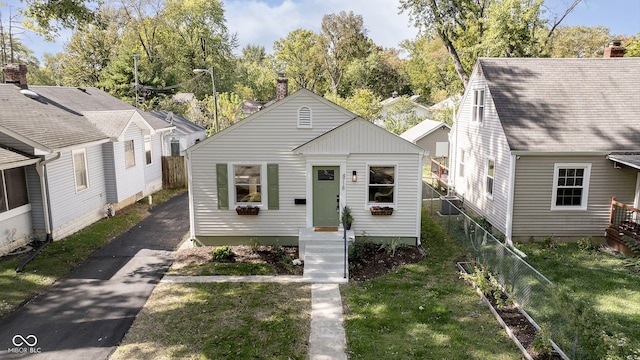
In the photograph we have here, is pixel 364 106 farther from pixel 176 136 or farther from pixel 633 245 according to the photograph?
pixel 633 245

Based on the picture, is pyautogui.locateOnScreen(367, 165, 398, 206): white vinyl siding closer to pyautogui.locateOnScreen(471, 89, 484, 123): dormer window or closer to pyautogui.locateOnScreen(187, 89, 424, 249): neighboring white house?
pyautogui.locateOnScreen(187, 89, 424, 249): neighboring white house

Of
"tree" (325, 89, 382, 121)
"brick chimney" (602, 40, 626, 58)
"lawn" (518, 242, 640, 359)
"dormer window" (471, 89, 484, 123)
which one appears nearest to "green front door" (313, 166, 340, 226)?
"lawn" (518, 242, 640, 359)

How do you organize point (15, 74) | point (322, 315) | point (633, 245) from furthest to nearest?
point (15, 74) → point (633, 245) → point (322, 315)

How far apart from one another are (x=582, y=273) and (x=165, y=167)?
1994 cm

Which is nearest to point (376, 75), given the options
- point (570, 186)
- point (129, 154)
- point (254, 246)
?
point (129, 154)

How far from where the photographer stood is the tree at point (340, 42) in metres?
57.6

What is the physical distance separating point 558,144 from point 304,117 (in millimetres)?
8390

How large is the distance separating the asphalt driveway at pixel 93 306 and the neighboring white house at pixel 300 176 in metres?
2.14

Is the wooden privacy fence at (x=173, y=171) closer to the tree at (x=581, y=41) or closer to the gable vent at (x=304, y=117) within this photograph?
the gable vent at (x=304, y=117)

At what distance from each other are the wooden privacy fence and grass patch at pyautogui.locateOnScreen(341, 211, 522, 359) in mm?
15416

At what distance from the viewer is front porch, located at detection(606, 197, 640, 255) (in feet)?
40.8

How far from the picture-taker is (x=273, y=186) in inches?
519

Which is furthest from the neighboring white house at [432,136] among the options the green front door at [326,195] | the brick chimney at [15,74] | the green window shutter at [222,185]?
the brick chimney at [15,74]

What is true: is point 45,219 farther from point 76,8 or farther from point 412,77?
point 412,77
